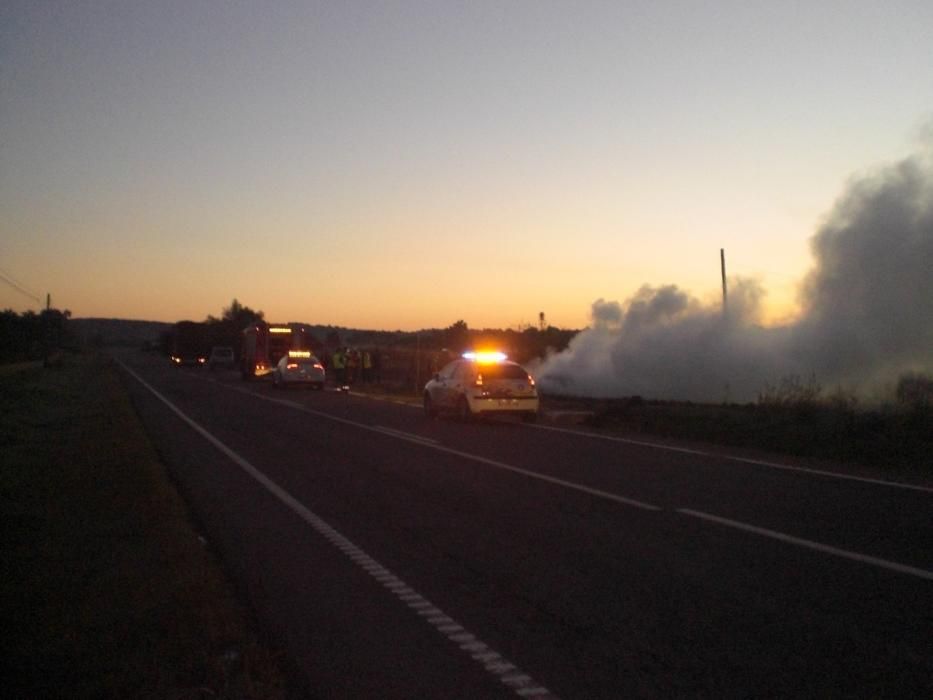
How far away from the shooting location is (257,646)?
6.32m

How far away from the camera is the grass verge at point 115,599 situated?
227 inches

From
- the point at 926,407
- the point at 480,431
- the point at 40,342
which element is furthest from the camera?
the point at 40,342

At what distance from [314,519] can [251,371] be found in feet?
136

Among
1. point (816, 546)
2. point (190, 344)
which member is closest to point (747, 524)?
point (816, 546)

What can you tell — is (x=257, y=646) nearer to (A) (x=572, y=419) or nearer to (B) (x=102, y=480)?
(B) (x=102, y=480)

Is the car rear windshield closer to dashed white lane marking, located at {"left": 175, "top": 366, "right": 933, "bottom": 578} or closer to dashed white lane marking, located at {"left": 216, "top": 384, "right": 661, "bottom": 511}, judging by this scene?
dashed white lane marking, located at {"left": 175, "top": 366, "right": 933, "bottom": 578}

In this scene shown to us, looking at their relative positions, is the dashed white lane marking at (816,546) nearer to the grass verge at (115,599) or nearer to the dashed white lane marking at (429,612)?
the dashed white lane marking at (429,612)

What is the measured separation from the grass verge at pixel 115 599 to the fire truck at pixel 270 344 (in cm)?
3563

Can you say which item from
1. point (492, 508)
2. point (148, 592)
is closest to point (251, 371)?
point (492, 508)

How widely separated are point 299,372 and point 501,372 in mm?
19571

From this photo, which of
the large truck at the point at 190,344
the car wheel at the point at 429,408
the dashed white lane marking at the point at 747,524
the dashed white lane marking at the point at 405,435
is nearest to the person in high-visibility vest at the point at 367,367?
the car wheel at the point at 429,408

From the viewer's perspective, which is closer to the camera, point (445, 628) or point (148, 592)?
point (445, 628)

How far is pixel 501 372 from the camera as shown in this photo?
24.3 metres

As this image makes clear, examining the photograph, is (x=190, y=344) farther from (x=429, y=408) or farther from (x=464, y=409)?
(x=464, y=409)
